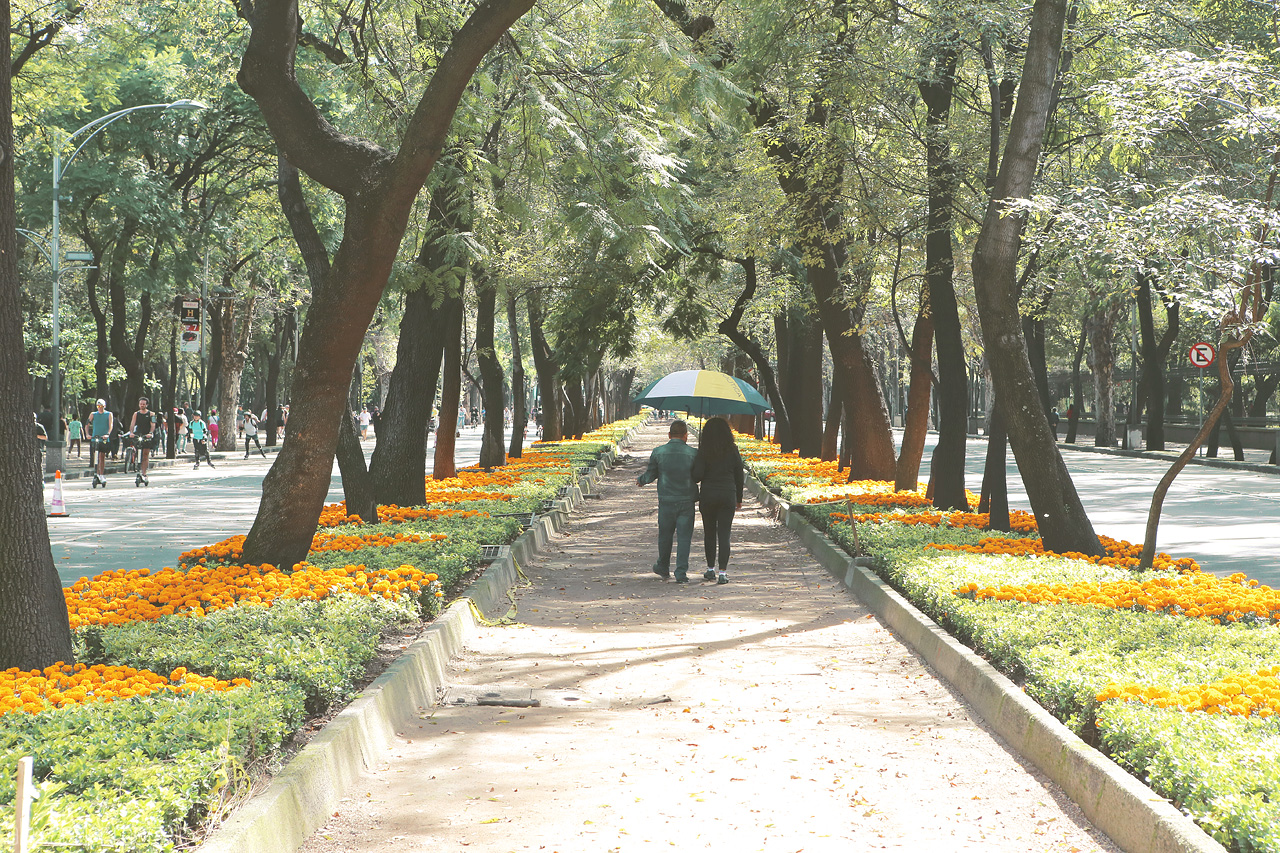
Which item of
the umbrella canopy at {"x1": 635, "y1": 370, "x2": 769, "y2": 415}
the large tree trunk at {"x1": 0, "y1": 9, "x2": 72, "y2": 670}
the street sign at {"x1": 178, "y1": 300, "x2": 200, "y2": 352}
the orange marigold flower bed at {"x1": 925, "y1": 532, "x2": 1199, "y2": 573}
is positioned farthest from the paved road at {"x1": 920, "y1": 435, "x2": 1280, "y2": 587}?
the street sign at {"x1": 178, "y1": 300, "x2": 200, "y2": 352}

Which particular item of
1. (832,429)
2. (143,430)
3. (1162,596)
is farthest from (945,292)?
(143,430)

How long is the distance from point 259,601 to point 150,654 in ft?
5.24

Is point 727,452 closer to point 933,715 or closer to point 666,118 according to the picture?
point 666,118

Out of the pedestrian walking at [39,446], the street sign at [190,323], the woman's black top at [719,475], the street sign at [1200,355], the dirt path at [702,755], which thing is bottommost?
the dirt path at [702,755]

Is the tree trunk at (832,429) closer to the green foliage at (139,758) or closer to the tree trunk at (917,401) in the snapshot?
the tree trunk at (917,401)

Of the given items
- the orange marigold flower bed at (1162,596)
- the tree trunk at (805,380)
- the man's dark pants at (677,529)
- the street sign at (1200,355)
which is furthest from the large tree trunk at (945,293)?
the street sign at (1200,355)

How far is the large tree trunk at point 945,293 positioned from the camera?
14.8m

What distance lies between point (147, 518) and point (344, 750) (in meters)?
13.7

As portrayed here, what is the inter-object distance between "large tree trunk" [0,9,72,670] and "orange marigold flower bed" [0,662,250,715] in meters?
0.16

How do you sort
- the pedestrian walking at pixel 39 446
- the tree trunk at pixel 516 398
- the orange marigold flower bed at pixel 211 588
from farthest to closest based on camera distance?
the tree trunk at pixel 516 398 → the orange marigold flower bed at pixel 211 588 → the pedestrian walking at pixel 39 446

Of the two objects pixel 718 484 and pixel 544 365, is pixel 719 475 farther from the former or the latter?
pixel 544 365

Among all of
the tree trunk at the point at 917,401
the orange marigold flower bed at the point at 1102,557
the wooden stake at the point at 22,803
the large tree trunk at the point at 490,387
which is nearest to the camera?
the wooden stake at the point at 22,803

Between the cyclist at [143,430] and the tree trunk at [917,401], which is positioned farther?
the cyclist at [143,430]

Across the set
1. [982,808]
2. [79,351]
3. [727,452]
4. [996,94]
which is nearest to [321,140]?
[727,452]
